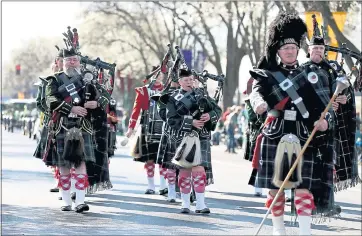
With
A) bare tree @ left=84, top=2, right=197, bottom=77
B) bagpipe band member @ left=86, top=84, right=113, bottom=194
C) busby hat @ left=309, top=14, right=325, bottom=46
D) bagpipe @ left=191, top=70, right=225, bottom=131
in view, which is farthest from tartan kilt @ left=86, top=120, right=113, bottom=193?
bare tree @ left=84, top=2, right=197, bottom=77

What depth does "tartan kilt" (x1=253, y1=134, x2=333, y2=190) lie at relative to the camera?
849 centimetres

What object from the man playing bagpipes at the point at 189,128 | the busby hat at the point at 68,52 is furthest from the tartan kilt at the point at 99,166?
the busby hat at the point at 68,52

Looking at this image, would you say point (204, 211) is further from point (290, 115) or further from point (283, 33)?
point (283, 33)

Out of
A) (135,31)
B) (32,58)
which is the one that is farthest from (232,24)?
(32,58)

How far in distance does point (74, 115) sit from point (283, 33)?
13.8 ft

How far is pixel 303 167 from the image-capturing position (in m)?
8.48

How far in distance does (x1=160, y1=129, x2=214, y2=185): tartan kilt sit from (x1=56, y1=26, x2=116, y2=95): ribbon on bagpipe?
53.1 inches

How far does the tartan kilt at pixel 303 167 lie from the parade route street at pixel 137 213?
6.97ft

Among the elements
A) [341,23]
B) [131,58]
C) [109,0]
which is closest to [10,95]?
[131,58]

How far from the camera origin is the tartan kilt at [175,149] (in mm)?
12523

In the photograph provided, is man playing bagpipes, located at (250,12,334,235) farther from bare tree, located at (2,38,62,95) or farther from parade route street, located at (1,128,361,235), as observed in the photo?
bare tree, located at (2,38,62,95)

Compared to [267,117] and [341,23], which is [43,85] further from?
[341,23]

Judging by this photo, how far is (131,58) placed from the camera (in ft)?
220

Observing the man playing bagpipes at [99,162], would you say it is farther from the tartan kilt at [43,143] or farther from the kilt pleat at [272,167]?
the kilt pleat at [272,167]
